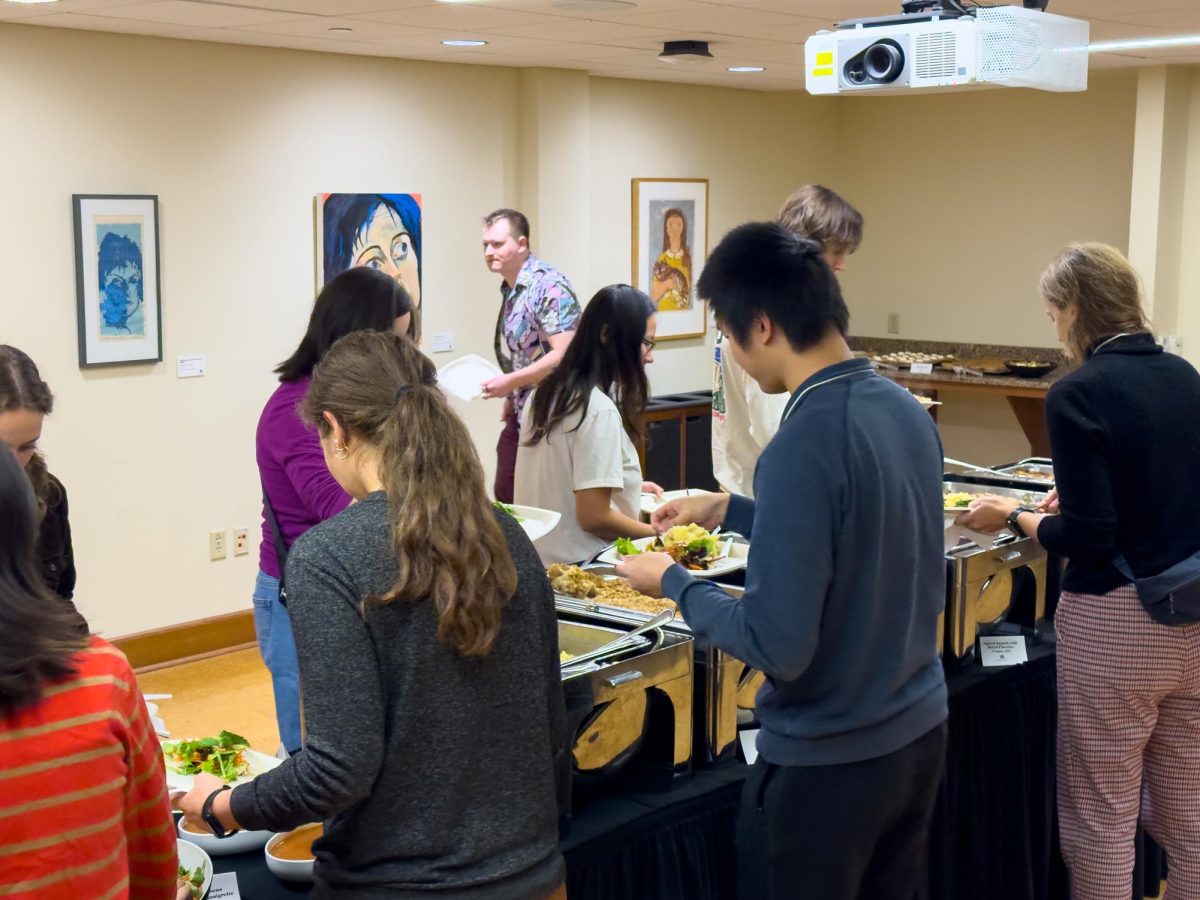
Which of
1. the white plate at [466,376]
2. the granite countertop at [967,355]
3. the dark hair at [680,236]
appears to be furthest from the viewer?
the dark hair at [680,236]

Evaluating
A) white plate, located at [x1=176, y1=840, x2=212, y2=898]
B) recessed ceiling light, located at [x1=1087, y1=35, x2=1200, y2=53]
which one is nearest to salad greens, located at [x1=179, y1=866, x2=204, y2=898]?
white plate, located at [x1=176, y1=840, x2=212, y2=898]

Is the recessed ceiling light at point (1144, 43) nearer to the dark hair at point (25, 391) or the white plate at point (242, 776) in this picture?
the dark hair at point (25, 391)

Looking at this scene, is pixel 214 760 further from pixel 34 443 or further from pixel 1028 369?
pixel 1028 369

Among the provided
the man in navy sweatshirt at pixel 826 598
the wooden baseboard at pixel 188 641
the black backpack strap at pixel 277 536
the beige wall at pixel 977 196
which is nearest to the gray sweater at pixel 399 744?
the man in navy sweatshirt at pixel 826 598

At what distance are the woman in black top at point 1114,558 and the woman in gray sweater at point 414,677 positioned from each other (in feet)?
4.04

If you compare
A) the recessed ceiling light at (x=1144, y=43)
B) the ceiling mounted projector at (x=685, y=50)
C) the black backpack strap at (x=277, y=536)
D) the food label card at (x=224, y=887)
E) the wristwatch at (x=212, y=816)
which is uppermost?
the recessed ceiling light at (x=1144, y=43)

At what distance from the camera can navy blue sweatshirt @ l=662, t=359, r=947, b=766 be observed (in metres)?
1.70

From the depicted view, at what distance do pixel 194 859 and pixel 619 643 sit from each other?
0.71 m

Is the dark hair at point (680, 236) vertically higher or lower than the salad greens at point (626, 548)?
higher

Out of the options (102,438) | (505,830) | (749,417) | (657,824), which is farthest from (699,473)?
(505,830)

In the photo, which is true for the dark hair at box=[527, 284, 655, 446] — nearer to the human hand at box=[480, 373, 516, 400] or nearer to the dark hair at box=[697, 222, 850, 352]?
the dark hair at box=[697, 222, 850, 352]

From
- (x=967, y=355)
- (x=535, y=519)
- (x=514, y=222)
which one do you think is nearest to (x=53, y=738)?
(x=535, y=519)

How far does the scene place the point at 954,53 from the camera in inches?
115

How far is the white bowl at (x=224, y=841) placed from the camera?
1852 mm
